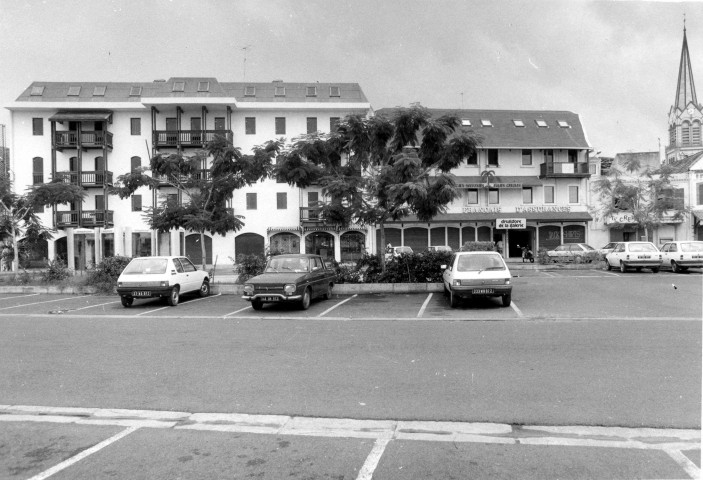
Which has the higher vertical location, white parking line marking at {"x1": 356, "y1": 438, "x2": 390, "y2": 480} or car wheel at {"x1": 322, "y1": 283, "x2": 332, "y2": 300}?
car wheel at {"x1": 322, "y1": 283, "x2": 332, "y2": 300}

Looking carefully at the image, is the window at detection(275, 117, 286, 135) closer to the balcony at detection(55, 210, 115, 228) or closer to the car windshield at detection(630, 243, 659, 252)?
the balcony at detection(55, 210, 115, 228)

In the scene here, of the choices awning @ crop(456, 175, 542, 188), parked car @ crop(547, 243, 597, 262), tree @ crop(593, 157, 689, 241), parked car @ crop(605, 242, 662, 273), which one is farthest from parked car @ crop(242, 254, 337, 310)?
tree @ crop(593, 157, 689, 241)

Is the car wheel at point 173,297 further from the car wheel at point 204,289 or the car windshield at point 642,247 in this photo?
the car windshield at point 642,247

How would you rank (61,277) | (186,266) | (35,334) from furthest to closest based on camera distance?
(61,277), (186,266), (35,334)

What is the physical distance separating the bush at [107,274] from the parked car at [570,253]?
23639 millimetres

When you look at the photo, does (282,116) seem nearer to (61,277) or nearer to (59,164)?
(59,164)

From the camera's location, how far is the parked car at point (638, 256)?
24.5 metres

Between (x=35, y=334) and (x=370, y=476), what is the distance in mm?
9459

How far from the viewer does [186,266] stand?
17109mm

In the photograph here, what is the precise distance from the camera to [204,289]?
1809 cm

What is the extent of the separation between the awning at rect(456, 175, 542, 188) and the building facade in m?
9.62

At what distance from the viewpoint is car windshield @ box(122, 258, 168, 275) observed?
1552cm

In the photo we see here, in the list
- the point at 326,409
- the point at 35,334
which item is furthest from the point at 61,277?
the point at 326,409

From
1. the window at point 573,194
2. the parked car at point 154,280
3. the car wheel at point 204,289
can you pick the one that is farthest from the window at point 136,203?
the window at point 573,194
